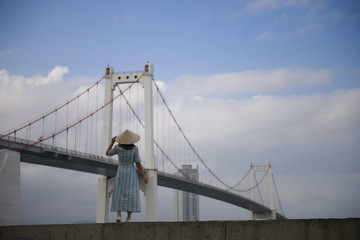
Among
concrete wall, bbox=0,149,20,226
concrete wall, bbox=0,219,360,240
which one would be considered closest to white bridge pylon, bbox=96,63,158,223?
concrete wall, bbox=0,149,20,226

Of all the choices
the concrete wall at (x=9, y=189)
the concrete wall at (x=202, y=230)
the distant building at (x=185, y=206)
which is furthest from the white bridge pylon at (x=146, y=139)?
the distant building at (x=185, y=206)

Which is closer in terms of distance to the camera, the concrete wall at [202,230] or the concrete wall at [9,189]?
the concrete wall at [202,230]

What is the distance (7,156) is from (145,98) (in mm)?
19919

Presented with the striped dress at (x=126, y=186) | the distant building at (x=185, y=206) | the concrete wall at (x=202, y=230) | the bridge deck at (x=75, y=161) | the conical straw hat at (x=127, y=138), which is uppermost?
the distant building at (x=185, y=206)

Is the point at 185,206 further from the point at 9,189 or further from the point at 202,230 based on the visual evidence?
the point at 202,230

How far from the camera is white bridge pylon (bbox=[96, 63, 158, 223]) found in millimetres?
36719

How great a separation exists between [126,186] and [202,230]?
4.74ft

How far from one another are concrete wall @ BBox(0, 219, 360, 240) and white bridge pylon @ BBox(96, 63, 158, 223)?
3080cm

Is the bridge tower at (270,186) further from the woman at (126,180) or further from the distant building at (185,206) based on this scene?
the distant building at (185,206)

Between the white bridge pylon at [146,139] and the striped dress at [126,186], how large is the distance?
98.2 ft

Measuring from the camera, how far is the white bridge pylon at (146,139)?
36719mm

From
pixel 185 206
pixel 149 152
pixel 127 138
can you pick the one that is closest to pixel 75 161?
pixel 149 152

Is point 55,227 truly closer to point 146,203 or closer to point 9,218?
point 9,218

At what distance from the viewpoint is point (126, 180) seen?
6367 mm
